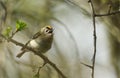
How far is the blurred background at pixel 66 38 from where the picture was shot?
675 cm

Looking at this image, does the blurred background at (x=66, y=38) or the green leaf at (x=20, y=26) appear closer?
the green leaf at (x=20, y=26)

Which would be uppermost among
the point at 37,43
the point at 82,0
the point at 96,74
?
the point at 82,0

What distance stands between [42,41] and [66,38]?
4.04ft

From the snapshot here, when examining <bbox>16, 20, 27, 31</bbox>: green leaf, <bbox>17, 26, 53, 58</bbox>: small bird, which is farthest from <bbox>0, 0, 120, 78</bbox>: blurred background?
<bbox>16, 20, 27, 31</bbox>: green leaf

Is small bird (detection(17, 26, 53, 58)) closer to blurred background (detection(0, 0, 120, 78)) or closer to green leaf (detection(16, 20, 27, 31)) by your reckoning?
blurred background (detection(0, 0, 120, 78))

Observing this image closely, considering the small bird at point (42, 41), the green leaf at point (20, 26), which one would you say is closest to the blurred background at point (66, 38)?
the small bird at point (42, 41)

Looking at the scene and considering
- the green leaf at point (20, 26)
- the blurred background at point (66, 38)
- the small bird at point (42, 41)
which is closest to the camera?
the green leaf at point (20, 26)

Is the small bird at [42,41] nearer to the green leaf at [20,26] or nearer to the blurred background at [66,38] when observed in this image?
the blurred background at [66,38]

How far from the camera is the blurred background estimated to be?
22.1 ft

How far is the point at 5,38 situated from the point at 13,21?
4080 millimetres

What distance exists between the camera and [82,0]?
7586mm

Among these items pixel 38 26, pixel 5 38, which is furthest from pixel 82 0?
pixel 5 38

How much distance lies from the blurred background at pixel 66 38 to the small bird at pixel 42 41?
0.27 m

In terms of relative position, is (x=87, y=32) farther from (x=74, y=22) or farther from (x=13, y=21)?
(x=13, y=21)
